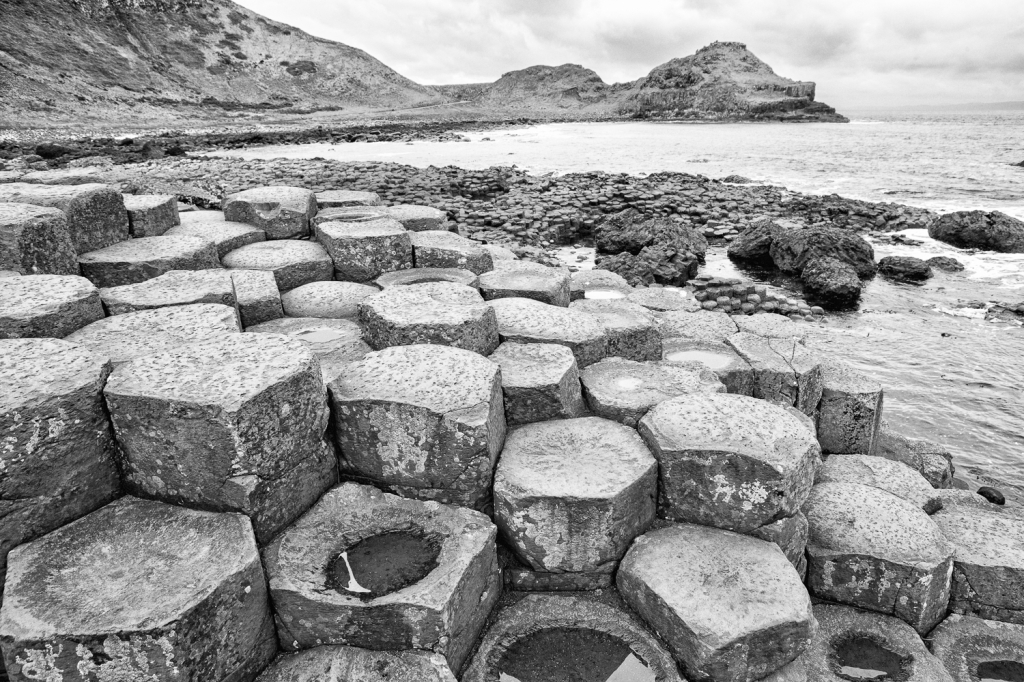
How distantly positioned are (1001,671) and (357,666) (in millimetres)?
2886

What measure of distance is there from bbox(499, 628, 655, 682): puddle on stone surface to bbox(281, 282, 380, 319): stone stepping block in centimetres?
243

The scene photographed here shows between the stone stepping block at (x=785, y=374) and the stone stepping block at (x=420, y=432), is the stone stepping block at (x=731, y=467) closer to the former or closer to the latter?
the stone stepping block at (x=420, y=432)

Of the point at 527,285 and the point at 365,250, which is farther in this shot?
the point at 365,250

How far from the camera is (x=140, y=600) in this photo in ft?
6.12

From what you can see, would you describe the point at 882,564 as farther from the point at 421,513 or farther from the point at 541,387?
the point at 421,513

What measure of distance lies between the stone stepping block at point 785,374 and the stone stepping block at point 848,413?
0.10m

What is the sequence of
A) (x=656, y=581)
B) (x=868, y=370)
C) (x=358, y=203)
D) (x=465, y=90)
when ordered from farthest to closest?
(x=465, y=90) → (x=868, y=370) → (x=358, y=203) → (x=656, y=581)

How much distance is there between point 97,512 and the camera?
7.25 ft

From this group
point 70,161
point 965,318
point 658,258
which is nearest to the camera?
point 965,318

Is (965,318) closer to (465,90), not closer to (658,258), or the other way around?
(658,258)

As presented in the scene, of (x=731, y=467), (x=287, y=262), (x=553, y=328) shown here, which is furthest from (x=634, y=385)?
→ (x=287, y=262)

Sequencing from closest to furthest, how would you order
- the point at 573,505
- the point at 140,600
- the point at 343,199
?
the point at 140,600 < the point at 573,505 < the point at 343,199

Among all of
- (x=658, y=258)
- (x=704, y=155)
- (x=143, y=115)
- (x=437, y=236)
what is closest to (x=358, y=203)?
(x=437, y=236)

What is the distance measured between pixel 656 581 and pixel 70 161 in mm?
19151
